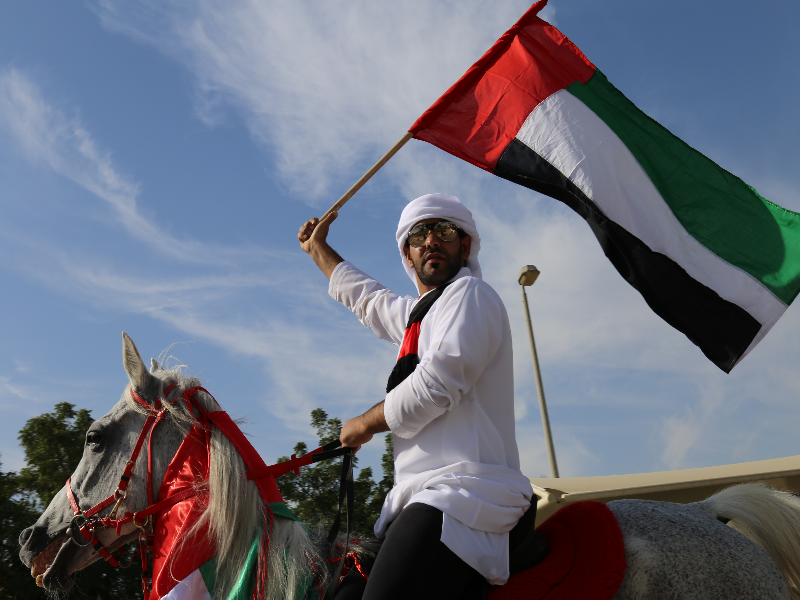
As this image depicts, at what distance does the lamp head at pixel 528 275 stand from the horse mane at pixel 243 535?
940 centimetres

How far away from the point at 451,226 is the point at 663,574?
5.79ft

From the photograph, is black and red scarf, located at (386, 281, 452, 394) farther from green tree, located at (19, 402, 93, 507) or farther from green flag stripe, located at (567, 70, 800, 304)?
green tree, located at (19, 402, 93, 507)

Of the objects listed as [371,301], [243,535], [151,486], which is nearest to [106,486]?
[151,486]

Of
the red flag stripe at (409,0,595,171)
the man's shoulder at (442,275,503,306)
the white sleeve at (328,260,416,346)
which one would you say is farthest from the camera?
the red flag stripe at (409,0,595,171)

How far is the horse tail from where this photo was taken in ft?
9.29

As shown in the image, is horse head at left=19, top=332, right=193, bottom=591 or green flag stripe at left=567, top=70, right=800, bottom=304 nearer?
horse head at left=19, top=332, right=193, bottom=591

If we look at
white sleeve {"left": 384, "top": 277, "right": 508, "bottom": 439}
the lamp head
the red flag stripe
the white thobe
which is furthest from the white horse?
the lamp head

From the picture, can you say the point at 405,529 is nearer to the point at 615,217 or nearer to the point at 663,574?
the point at 663,574

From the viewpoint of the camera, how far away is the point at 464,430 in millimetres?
2322

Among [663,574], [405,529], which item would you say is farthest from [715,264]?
[405,529]

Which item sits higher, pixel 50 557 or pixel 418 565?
pixel 50 557

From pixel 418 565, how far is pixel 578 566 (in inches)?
29.1

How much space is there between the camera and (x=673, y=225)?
3.85 metres

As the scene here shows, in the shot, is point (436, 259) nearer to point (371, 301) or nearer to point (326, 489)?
point (371, 301)
